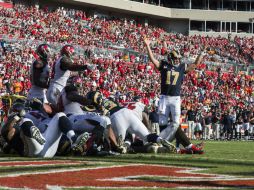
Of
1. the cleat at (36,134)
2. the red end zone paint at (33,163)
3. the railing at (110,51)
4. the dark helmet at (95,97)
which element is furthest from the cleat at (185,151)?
the railing at (110,51)

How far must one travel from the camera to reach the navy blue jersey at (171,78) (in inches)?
520

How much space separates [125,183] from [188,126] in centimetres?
2061

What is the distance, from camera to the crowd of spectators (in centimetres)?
2875

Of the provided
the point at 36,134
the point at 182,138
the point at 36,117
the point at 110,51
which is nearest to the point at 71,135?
the point at 36,134

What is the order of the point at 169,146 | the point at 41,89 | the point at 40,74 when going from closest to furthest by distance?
1. the point at 169,146
2. the point at 40,74
3. the point at 41,89

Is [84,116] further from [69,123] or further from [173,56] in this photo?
[173,56]

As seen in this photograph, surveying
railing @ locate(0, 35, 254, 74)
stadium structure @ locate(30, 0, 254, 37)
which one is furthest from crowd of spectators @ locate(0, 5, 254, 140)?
stadium structure @ locate(30, 0, 254, 37)

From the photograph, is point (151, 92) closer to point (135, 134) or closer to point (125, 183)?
point (135, 134)

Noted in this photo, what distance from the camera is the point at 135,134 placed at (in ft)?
39.4

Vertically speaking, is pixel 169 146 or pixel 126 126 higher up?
pixel 126 126

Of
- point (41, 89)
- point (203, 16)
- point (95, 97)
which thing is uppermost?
point (203, 16)

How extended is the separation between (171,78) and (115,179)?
6222 millimetres

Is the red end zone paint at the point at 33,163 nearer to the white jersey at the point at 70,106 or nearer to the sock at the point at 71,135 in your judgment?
the sock at the point at 71,135

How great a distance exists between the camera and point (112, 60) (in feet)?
114
